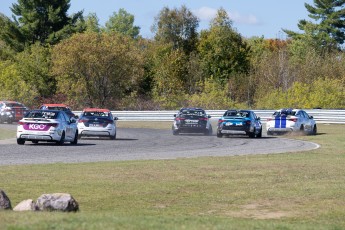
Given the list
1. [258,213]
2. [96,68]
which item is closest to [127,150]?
[258,213]

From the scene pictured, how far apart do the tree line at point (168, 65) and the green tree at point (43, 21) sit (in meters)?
0.11

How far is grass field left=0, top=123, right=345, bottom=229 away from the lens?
10.5 m

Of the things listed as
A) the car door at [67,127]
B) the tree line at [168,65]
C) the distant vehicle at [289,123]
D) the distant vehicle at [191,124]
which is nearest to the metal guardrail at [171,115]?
the tree line at [168,65]

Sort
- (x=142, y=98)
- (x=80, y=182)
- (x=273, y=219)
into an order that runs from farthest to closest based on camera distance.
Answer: (x=142, y=98) < (x=80, y=182) < (x=273, y=219)

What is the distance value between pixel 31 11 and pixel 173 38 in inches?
680

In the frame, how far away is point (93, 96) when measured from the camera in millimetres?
79688

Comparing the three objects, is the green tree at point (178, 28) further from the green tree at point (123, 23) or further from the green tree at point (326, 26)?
the green tree at point (123, 23)

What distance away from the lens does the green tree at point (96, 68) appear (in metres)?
76.6

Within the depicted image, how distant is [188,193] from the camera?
15.9 m

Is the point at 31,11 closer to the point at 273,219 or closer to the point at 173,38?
the point at 173,38

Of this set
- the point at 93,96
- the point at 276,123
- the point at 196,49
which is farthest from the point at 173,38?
the point at 276,123

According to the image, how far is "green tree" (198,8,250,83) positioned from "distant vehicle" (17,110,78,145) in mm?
63882

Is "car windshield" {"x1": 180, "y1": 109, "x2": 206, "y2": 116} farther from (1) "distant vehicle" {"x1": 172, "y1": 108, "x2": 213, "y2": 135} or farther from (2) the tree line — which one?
(2) the tree line

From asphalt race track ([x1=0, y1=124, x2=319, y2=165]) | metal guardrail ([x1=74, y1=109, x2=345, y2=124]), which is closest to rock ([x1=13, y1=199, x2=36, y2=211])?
asphalt race track ([x1=0, y1=124, x2=319, y2=165])
